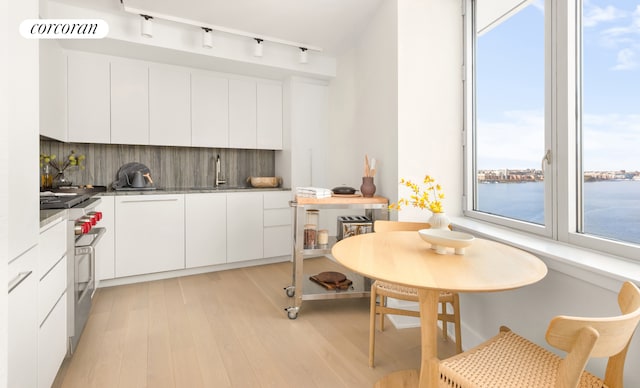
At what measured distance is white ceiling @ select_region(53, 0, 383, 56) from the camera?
2902mm

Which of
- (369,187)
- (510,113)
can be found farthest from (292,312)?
(510,113)

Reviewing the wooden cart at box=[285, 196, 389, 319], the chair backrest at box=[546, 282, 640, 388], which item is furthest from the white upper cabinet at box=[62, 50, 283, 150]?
the chair backrest at box=[546, 282, 640, 388]

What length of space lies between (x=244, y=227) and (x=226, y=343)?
5.96 feet

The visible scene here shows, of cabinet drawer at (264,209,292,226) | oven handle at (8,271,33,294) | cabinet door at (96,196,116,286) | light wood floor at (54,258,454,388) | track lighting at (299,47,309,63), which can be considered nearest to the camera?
oven handle at (8,271,33,294)

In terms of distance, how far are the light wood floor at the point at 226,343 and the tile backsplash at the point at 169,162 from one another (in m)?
1.30

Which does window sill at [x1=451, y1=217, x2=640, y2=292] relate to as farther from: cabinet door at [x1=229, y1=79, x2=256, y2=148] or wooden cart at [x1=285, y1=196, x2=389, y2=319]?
cabinet door at [x1=229, y1=79, x2=256, y2=148]

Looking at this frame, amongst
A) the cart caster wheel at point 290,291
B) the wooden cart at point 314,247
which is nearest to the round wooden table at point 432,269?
the wooden cart at point 314,247

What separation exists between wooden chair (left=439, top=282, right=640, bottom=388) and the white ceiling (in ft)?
9.21

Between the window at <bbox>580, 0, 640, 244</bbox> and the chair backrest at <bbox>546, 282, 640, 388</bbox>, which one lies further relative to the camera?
the window at <bbox>580, 0, 640, 244</bbox>

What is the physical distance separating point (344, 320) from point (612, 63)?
2193mm

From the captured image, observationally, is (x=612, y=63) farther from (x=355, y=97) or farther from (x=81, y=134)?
(x=81, y=134)

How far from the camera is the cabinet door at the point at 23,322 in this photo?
3.80 feet

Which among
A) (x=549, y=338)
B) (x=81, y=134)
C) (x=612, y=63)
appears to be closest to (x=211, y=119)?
(x=81, y=134)

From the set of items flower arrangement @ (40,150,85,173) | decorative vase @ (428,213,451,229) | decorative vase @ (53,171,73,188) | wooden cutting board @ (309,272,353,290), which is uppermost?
flower arrangement @ (40,150,85,173)
